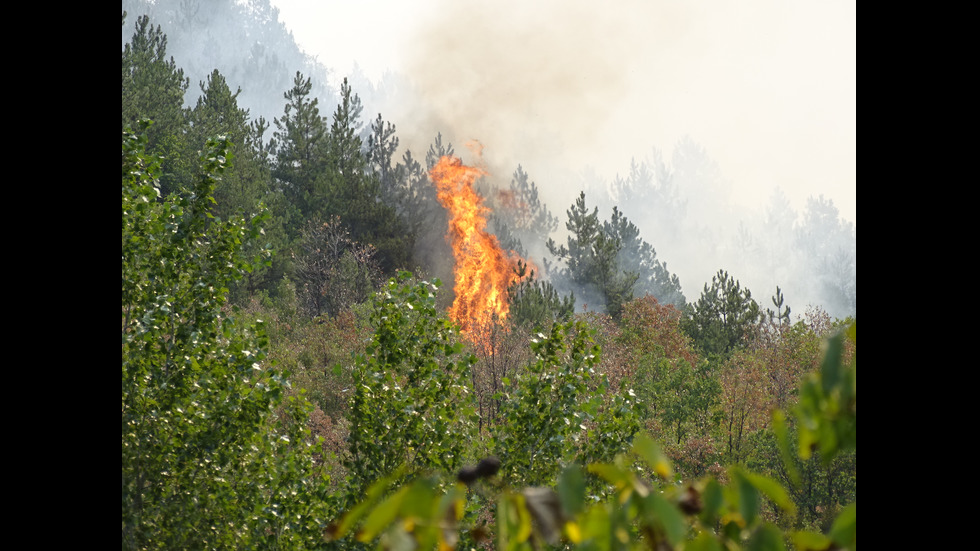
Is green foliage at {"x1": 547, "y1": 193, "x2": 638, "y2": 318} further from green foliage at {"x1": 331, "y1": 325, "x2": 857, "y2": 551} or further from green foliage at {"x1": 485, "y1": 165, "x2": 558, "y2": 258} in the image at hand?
green foliage at {"x1": 331, "y1": 325, "x2": 857, "y2": 551}

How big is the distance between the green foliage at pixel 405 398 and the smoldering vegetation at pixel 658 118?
38.8 metres

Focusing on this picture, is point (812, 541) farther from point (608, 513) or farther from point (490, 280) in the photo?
point (490, 280)

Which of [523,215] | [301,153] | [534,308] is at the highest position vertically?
[523,215]

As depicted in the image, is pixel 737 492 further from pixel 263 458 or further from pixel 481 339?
pixel 481 339

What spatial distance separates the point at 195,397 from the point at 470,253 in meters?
26.4

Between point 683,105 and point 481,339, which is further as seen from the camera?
point 683,105

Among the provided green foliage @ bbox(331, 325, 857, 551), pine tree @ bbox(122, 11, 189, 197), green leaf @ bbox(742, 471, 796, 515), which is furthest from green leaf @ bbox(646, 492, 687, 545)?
pine tree @ bbox(122, 11, 189, 197)

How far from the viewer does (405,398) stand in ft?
22.7

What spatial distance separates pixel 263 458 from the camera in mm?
6828

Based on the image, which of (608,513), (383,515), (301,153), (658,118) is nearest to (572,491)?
(608,513)

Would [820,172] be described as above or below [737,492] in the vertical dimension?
above

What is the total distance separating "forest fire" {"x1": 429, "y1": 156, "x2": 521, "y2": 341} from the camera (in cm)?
2952

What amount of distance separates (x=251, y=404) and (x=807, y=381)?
5.84 m
